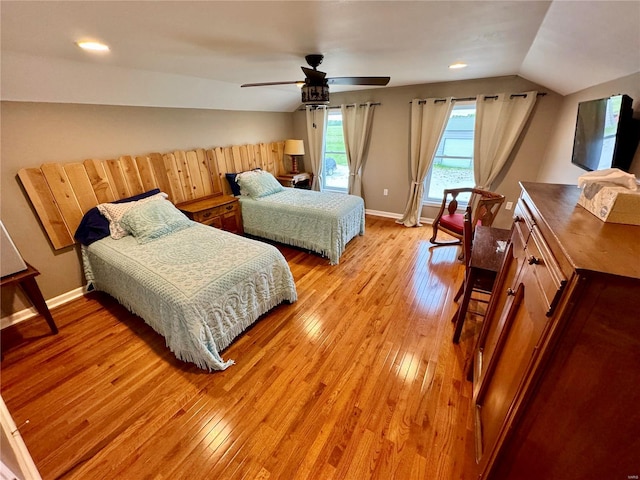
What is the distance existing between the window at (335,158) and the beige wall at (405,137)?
408 mm

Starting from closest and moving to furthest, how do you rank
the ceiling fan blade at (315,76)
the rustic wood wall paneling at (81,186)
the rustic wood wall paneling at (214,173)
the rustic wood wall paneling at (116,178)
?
the ceiling fan blade at (315,76) → the rustic wood wall paneling at (81,186) → the rustic wood wall paneling at (116,178) → the rustic wood wall paneling at (214,173)

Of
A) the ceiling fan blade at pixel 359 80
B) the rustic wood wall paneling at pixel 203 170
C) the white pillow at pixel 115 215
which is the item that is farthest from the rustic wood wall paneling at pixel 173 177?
the ceiling fan blade at pixel 359 80

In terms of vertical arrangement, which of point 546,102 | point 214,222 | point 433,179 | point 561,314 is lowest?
point 214,222

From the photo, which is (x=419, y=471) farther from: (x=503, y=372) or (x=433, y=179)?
(x=433, y=179)

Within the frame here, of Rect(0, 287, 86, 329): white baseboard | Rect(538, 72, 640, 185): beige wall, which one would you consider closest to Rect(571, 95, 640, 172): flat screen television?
Rect(538, 72, 640, 185): beige wall

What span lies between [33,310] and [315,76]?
10.8 ft

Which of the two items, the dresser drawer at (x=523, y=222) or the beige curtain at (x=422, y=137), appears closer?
the dresser drawer at (x=523, y=222)

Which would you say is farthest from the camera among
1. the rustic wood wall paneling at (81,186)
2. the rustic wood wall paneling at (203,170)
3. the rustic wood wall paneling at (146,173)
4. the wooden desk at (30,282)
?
the rustic wood wall paneling at (203,170)

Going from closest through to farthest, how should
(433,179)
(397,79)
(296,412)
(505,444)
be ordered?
(505,444), (296,412), (397,79), (433,179)

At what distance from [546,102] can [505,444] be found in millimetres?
3830

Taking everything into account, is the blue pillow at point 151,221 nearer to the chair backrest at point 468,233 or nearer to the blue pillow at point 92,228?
the blue pillow at point 92,228

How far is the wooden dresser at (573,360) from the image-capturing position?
2.10 feet

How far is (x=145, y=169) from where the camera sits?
291 cm

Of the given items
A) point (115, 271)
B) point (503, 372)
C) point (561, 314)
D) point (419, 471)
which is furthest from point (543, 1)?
point (115, 271)
